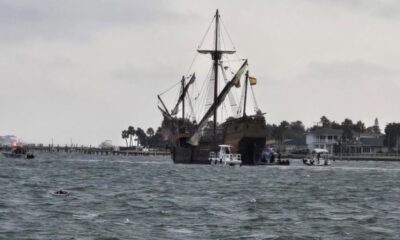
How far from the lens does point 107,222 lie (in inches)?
1876

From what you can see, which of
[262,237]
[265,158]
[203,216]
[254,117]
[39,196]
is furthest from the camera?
[265,158]

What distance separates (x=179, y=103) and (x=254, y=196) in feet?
416

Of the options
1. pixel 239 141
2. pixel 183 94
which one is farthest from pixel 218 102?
pixel 183 94

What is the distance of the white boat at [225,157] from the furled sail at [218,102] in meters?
6.59

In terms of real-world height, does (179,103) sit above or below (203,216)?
above

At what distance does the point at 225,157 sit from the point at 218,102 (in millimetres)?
20634

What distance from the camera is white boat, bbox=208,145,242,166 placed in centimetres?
15462

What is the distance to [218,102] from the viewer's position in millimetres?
176250

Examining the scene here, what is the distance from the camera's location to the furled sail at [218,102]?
171125mm

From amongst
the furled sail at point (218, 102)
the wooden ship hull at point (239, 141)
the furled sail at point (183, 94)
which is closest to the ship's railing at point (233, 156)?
the wooden ship hull at point (239, 141)

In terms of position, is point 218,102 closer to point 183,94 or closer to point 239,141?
point 239,141

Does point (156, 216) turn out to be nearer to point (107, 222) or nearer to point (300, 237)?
point (107, 222)

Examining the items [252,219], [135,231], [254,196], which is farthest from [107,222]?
[254,196]

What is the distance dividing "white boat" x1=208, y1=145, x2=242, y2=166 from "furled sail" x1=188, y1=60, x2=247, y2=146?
21.6ft
